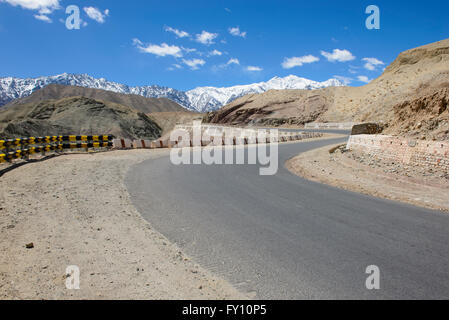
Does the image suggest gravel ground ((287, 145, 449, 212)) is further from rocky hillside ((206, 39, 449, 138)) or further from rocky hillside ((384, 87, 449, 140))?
rocky hillside ((206, 39, 449, 138))

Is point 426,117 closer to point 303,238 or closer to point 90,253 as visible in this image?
point 303,238

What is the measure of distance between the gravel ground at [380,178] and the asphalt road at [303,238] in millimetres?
1031

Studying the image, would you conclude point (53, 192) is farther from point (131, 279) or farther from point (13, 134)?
point (13, 134)

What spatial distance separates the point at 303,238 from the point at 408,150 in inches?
389

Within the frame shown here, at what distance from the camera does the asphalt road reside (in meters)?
3.92

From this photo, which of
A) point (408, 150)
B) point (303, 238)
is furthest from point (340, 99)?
point (303, 238)

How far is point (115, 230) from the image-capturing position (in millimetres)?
5812

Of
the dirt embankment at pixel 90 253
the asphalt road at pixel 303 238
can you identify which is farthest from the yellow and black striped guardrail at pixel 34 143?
the asphalt road at pixel 303 238

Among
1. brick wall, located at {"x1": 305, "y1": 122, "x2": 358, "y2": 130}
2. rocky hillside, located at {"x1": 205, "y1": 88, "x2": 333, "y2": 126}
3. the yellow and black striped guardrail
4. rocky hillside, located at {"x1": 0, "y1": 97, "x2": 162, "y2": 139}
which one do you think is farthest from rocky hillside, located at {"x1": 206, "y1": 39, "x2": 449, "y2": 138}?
the yellow and black striped guardrail

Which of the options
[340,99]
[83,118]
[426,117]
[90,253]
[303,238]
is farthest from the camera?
[83,118]

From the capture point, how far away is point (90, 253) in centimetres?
480

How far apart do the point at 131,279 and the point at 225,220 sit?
2601mm
